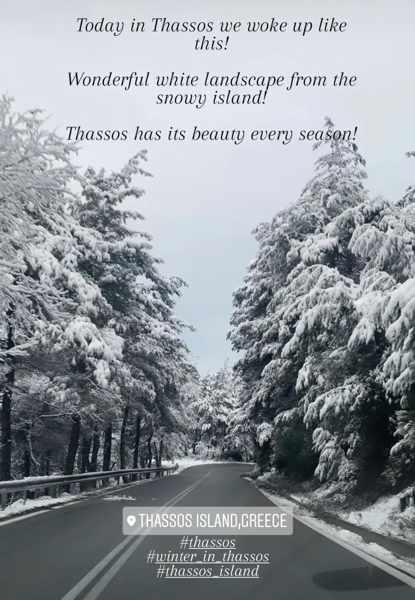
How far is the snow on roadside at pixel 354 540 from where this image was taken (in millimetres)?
8419

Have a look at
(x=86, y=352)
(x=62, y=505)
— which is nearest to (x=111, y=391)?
(x=86, y=352)

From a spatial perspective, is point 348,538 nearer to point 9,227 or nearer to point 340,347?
point 340,347

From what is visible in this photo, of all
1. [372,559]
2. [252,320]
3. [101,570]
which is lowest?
[101,570]

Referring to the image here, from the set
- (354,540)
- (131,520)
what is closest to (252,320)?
(131,520)

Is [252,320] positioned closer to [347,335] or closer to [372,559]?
[347,335]

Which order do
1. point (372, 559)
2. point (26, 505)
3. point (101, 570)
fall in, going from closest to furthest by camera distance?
point (101, 570)
point (372, 559)
point (26, 505)

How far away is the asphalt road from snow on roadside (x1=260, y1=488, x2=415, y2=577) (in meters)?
0.31

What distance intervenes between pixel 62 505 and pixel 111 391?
813 centimetres

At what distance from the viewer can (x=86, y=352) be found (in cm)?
2222

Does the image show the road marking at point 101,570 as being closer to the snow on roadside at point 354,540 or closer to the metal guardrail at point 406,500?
the snow on roadside at point 354,540

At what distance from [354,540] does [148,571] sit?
417cm

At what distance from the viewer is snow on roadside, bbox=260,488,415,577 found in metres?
8.42

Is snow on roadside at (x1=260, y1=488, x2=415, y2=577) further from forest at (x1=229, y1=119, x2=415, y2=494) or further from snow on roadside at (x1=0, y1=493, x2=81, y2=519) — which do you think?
snow on roadside at (x1=0, y1=493, x2=81, y2=519)

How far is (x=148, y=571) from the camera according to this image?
26.6ft
